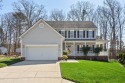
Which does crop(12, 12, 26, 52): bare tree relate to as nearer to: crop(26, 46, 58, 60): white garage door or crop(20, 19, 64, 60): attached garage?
crop(20, 19, 64, 60): attached garage

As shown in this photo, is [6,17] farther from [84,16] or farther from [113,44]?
[113,44]

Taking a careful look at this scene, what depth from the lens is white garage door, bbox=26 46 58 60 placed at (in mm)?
33281

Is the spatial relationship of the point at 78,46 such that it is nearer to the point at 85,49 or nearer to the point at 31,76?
the point at 85,49

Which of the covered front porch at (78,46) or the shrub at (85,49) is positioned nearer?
the shrub at (85,49)

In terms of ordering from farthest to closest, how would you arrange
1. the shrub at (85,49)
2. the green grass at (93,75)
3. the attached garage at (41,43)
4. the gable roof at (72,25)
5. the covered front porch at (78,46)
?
the gable roof at (72,25) → the covered front porch at (78,46) → the shrub at (85,49) → the attached garage at (41,43) → the green grass at (93,75)

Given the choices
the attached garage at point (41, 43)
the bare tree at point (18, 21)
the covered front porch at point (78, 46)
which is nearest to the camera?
the attached garage at point (41, 43)

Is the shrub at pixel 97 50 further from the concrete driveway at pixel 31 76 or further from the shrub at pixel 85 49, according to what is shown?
the concrete driveway at pixel 31 76

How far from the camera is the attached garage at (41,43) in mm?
33188

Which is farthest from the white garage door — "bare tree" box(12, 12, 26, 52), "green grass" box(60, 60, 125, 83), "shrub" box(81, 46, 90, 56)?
"bare tree" box(12, 12, 26, 52)

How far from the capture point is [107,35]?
57000 millimetres

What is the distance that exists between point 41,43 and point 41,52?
49.7 inches

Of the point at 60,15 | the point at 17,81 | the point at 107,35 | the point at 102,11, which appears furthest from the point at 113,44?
the point at 17,81

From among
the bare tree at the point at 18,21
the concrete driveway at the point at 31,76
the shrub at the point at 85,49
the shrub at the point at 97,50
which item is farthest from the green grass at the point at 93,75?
the bare tree at the point at 18,21

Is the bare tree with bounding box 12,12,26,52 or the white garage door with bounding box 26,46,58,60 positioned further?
the bare tree with bounding box 12,12,26,52
